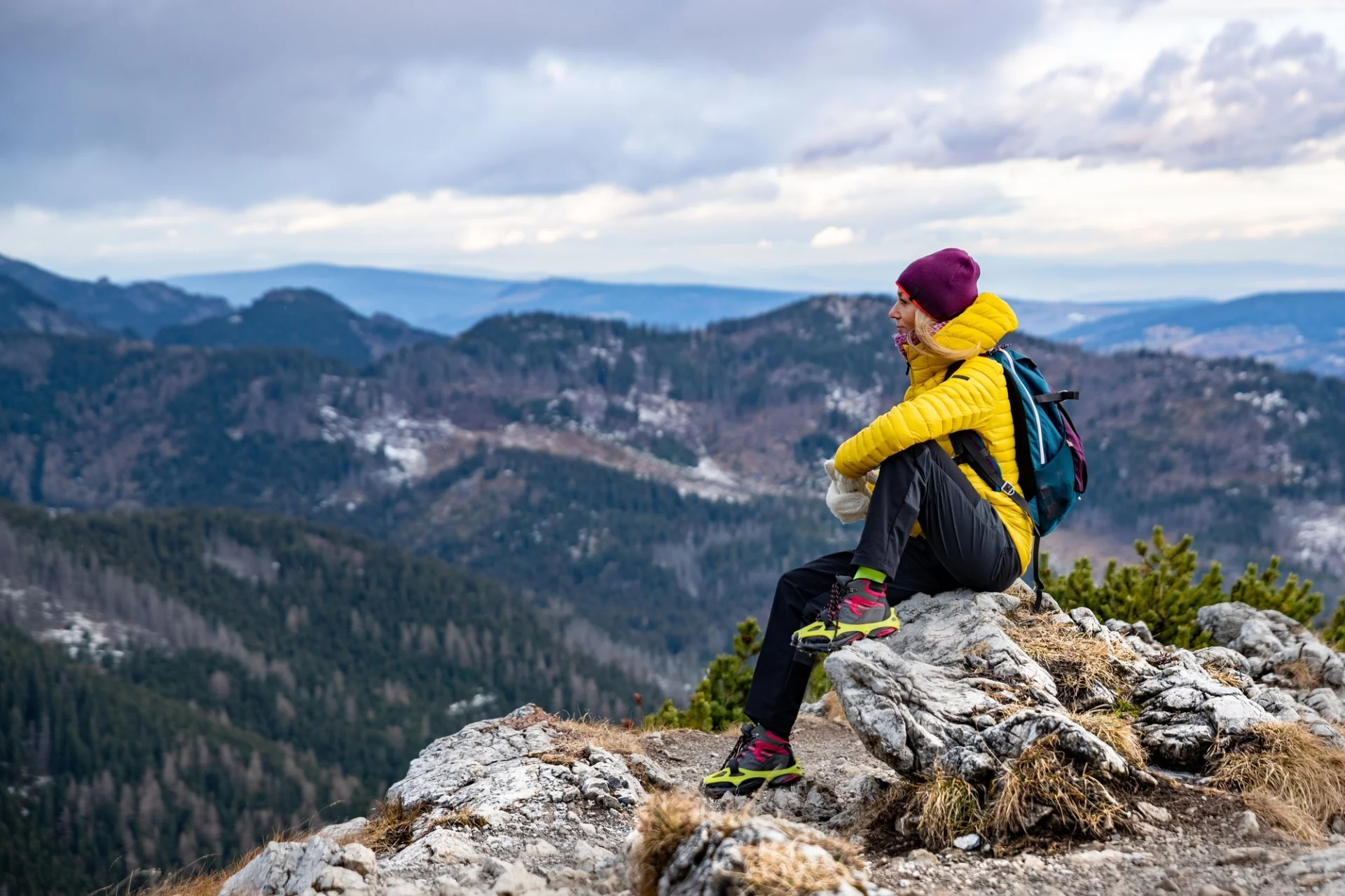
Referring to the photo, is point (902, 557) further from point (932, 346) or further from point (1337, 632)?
point (1337, 632)

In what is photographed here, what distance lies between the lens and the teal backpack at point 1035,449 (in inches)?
340

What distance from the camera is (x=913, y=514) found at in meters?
8.18

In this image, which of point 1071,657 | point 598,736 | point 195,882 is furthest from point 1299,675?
point 195,882

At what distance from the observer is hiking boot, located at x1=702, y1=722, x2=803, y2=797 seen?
880 cm

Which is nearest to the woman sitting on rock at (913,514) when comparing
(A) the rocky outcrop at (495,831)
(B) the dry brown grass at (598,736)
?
(A) the rocky outcrop at (495,831)

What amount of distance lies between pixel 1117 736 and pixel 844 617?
2292 mm

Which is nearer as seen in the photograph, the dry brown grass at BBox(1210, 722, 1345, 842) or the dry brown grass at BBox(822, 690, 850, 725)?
the dry brown grass at BBox(1210, 722, 1345, 842)

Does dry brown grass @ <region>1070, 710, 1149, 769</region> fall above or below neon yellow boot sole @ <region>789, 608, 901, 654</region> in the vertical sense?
below

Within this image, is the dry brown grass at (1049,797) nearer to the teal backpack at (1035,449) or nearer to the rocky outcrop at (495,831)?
the teal backpack at (1035,449)

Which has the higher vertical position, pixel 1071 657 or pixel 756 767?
pixel 1071 657

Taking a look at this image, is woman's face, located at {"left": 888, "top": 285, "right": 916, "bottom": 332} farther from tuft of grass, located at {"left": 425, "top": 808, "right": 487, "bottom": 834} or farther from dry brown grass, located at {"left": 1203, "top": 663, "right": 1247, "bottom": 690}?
tuft of grass, located at {"left": 425, "top": 808, "right": 487, "bottom": 834}

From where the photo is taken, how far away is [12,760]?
184500 millimetres

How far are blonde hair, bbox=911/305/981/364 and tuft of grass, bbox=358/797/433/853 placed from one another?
6.38 metres

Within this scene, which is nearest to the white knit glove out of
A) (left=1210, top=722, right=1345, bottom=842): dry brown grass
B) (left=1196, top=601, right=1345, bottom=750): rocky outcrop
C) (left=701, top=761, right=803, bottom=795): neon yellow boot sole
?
(left=701, top=761, right=803, bottom=795): neon yellow boot sole
